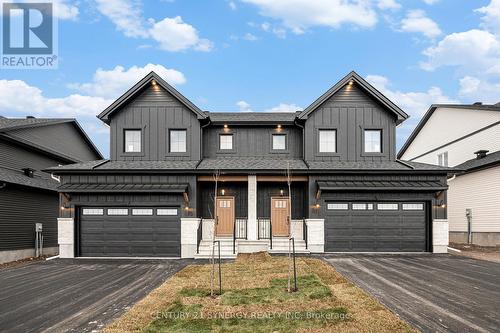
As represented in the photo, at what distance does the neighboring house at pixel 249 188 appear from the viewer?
16.6 metres

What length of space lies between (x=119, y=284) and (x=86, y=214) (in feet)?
24.3

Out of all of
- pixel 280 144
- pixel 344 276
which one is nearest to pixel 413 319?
pixel 344 276

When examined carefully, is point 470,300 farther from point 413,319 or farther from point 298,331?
point 298,331

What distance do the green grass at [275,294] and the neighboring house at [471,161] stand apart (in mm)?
16541

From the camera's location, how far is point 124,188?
A: 53.8 ft

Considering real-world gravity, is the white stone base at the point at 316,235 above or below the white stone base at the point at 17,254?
above

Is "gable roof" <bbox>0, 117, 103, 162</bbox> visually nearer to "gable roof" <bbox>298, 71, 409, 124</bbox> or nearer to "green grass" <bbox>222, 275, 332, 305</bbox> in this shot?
"gable roof" <bbox>298, 71, 409, 124</bbox>

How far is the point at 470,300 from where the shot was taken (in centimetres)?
862

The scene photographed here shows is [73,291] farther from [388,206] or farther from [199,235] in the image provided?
[388,206]

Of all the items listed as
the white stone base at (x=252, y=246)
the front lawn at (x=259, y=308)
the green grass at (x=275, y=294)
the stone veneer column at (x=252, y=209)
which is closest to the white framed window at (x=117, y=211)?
the white stone base at (x=252, y=246)

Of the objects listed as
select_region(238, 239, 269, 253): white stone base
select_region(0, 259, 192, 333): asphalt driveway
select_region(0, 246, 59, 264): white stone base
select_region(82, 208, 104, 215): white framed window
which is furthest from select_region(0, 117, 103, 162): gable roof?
select_region(238, 239, 269, 253): white stone base

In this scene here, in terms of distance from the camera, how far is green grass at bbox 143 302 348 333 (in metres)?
6.49

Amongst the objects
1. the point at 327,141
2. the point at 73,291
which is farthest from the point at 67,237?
the point at 327,141

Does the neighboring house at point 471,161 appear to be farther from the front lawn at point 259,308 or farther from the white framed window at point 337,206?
the front lawn at point 259,308
